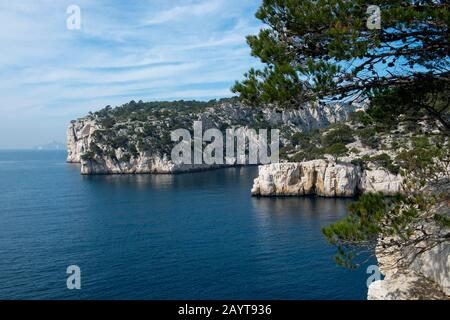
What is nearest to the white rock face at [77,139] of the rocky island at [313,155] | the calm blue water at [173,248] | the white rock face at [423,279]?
the rocky island at [313,155]

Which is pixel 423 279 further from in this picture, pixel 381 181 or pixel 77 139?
pixel 77 139

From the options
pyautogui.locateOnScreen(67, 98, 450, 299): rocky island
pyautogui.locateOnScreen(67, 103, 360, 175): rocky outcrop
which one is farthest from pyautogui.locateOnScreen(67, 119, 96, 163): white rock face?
pyautogui.locateOnScreen(67, 103, 360, 175): rocky outcrop

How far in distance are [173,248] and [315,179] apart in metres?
37.5

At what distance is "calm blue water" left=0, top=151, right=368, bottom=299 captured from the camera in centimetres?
2928

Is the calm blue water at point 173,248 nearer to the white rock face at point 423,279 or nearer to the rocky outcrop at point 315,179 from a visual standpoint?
the rocky outcrop at point 315,179

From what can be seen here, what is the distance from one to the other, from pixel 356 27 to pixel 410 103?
313 cm

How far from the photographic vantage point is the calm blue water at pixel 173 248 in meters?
29.3

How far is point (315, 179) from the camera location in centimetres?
7056

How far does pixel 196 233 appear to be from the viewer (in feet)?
149

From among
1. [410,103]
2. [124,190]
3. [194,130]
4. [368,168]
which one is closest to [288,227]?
[368,168]

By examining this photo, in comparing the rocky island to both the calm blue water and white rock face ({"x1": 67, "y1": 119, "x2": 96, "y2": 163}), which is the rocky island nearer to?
white rock face ({"x1": 67, "y1": 119, "x2": 96, "y2": 163})

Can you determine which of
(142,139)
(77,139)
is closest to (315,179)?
(142,139)

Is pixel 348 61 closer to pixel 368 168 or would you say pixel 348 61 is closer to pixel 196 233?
pixel 196 233

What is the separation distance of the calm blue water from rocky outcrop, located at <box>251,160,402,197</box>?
339 centimetres
